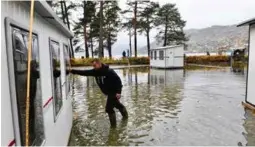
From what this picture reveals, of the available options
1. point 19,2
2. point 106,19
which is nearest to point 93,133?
point 19,2

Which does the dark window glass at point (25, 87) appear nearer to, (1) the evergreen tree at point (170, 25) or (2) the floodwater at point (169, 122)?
(2) the floodwater at point (169, 122)

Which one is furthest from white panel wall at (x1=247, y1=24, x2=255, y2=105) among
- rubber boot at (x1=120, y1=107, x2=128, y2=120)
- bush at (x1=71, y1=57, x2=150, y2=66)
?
bush at (x1=71, y1=57, x2=150, y2=66)

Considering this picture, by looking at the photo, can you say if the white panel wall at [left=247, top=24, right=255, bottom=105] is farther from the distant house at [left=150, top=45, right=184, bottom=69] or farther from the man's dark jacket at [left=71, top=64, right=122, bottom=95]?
the distant house at [left=150, top=45, right=184, bottom=69]

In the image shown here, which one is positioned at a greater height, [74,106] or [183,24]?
[183,24]

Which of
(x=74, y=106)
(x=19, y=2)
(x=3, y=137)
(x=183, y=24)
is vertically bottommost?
(x=74, y=106)

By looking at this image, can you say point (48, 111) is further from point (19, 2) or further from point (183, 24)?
point (183, 24)

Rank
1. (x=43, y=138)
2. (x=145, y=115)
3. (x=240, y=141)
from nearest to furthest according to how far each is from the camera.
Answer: (x=43, y=138), (x=240, y=141), (x=145, y=115)

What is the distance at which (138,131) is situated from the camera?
717 cm

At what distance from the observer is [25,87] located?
2969 millimetres

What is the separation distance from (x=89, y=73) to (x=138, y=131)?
1634 mm

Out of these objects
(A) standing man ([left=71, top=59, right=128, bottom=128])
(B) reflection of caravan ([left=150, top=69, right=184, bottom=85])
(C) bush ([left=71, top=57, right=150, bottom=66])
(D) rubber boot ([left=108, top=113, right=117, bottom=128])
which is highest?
(A) standing man ([left=71, top=59, right=128, bottom=128])

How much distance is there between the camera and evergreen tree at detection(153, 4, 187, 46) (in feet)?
153

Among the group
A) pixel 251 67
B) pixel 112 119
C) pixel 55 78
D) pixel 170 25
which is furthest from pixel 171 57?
pixel 55 78

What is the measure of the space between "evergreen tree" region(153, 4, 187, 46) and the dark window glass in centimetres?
4343
